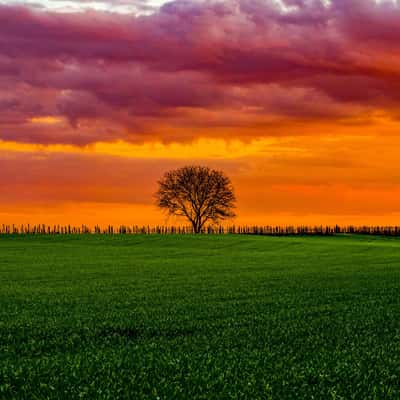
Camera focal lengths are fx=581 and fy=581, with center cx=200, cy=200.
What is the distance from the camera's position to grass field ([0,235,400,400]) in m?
11.8

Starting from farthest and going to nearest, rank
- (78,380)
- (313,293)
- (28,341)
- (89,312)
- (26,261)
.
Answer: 1. (26,261)
2. (313,293)
3. (89,312)
4. (28,341)
5. (78,380)

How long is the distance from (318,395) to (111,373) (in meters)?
4.44

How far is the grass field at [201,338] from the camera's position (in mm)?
11844

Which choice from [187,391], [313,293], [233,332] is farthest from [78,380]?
[313,293]

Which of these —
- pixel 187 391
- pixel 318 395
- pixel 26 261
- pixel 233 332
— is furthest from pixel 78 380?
pixel 26 261

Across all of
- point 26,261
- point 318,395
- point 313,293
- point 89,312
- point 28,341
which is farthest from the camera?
point 26,261

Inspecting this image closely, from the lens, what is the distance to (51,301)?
2681 cm

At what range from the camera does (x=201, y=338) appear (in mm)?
17109

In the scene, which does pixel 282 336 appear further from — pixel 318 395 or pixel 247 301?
pixel 247 301

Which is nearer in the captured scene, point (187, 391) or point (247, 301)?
point (187, 391)

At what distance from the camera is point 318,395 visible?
1145 centimetres

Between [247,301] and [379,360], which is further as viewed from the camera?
[247,301]

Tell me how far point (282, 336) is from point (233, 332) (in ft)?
5.24

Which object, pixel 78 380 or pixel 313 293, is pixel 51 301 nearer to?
pixel 313 293
